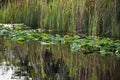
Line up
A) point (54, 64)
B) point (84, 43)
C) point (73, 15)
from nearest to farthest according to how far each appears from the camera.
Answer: point (54, 64) < point (84, 43) < point (73, 15)

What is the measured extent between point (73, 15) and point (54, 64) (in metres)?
4.80

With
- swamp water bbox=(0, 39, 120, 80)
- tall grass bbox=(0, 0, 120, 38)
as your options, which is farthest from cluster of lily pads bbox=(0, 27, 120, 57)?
tall grass bbox=(0, 0, 120, 38)

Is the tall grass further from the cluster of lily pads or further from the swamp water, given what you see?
the swamp water

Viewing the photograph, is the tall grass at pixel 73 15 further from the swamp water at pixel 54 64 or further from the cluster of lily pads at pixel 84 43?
the swamp water at pixel 54 64

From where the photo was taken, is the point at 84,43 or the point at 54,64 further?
the point at 84,43

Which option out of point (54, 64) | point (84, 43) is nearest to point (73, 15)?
point (84, 43)

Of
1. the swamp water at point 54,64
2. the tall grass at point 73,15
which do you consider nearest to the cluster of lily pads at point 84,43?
the swamp water at point 54,64

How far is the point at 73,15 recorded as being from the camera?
11.6m

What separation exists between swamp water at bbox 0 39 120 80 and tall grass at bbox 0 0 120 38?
216cm

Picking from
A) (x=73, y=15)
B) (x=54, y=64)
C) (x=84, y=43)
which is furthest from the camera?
(x=73, y=15)

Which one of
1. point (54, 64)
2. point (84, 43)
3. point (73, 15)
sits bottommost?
point (54, 64)

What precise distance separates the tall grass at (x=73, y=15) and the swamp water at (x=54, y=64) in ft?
7.08

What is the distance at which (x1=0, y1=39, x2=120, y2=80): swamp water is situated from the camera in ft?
19.5

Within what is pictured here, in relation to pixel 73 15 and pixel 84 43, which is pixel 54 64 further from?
pixel 73 15
